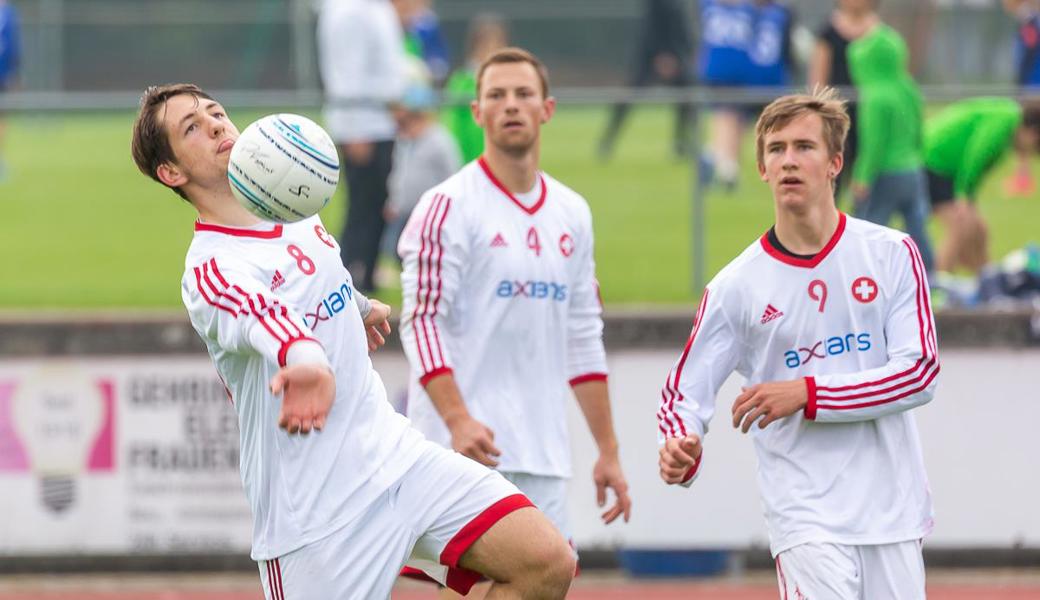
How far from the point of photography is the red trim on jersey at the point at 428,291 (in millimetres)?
6355

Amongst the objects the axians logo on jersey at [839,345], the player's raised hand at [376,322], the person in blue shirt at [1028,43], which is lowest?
the axians logo on jersey at [839,345]

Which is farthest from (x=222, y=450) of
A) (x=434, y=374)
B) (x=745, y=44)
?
(x=745, y=44)

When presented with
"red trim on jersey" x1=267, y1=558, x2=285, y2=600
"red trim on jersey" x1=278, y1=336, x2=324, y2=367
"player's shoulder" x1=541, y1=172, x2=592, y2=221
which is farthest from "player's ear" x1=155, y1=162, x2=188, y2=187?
"player's shoulder" x1=541, y1=172, x2=592, y2=221

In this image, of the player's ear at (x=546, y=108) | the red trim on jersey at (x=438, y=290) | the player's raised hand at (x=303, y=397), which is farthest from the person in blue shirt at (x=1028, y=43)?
the player's raised hand at (x=303, y=397)

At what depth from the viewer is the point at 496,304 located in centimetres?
652

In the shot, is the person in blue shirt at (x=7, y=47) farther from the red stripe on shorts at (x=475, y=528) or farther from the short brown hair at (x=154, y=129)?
the red stripe on shorts at (x=475, y=528)

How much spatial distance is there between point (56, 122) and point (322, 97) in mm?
1739

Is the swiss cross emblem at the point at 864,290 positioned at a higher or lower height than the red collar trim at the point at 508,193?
lower

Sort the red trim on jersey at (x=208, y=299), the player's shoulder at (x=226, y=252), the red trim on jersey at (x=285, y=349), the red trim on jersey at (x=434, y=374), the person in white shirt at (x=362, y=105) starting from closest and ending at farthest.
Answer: the red trim on jersey at (x=285, y=349) → the red trim on jersey at (x=208, y=299) → the player's shoulder at (x=226, y=252) → the red trim on jersey at (x=434, y=374) → the person in white shirt at (x=362, y=105)

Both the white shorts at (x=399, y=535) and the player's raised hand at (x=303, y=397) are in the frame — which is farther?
the white shorts at (x=399, y=535)

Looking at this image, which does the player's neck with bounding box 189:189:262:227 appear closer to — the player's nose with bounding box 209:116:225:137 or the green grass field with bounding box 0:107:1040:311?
the player's nose with bounding box 209:116:225:137

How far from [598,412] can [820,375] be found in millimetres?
1490

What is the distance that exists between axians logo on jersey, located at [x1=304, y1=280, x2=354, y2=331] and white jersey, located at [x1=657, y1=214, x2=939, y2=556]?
104 centimetres

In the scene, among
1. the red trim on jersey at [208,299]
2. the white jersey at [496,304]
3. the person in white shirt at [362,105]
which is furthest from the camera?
the person in white shirt at [362,105]
